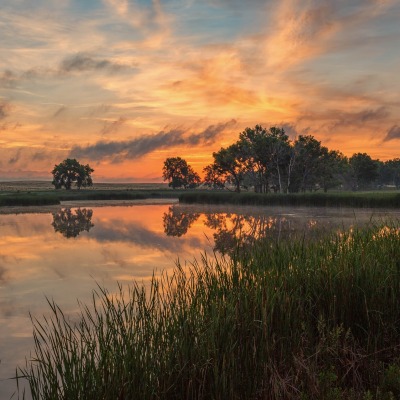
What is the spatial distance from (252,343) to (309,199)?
45633 millimetres

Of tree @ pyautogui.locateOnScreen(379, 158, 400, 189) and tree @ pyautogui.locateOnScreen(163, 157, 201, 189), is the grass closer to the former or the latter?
tree @ pyautogui.locateOnScreen(163, 157, 201, 189)

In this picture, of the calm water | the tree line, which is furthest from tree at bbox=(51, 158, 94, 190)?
the calm water

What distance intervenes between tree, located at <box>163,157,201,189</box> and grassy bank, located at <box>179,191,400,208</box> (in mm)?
64675

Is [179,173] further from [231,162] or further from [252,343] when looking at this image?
[252,343]

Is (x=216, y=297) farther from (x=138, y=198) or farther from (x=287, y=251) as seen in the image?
(x=138, y=198)

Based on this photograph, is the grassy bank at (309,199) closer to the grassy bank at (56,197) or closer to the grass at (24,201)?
the grass at (24,201)

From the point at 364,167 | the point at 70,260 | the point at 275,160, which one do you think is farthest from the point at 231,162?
the point at 70,260

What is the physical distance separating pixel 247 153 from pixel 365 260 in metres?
72.1

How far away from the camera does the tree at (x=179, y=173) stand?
5187 inches

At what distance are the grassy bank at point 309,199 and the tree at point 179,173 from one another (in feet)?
212

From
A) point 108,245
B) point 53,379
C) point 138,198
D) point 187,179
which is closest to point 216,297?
point 53,379

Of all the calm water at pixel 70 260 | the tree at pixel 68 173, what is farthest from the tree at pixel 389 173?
the calm water at pixel 70 260

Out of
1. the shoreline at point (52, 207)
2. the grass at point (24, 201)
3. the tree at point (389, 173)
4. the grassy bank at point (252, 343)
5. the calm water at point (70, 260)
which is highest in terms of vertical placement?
the tree at point (389, 173)

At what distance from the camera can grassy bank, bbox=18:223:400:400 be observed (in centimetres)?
472
